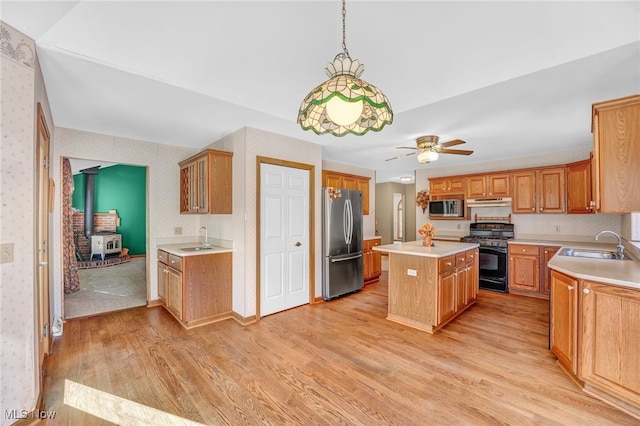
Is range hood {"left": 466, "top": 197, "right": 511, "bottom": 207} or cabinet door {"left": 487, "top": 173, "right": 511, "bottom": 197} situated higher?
cabinet door {"left": 487, "top": 173, "right": 511, "bottom": 197}

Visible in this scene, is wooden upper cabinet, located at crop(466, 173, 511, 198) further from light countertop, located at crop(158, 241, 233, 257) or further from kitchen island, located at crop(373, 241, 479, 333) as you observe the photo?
light countertop, located at crop(158, 241, 233, 257)

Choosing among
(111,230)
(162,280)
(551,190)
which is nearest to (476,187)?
(551,190)

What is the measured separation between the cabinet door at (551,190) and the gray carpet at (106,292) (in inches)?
260

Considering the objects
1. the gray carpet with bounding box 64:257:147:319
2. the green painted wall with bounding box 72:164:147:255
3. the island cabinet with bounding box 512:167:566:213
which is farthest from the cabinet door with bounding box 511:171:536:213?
the green painted wall with bounding box 72:164:147:255

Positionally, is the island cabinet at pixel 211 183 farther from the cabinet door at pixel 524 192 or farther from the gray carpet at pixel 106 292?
the cabinet door at pixel 524 192

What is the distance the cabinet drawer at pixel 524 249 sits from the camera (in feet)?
14.6

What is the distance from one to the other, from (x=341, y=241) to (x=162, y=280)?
2.64 metres

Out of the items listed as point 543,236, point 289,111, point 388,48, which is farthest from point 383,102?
point 543,236

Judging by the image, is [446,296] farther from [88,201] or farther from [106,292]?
[88,201]

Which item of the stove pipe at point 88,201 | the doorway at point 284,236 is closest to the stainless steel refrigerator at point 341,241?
the doorway at point 284,236

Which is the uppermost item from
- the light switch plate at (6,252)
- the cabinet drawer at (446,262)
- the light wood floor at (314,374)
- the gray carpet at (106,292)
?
the light switch plate at (6,252)

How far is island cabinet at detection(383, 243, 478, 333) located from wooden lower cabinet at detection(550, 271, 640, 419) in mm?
1074

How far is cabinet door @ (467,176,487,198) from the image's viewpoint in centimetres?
522

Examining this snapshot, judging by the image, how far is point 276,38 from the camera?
5.76 feet
